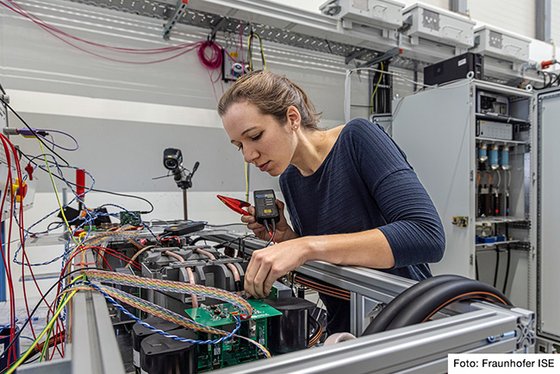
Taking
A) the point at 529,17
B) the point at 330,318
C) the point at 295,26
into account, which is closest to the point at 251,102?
the point at 330,318

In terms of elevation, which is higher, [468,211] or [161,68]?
[161,68]

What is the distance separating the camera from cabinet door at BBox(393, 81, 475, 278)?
7.60ft

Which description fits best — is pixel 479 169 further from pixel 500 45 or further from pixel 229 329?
pixel 229 329

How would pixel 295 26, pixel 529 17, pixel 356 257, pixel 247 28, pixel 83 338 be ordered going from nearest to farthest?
pixel 83 338 < pixel 356 257 < pixel 295 26 < pixel 247 28 < pixel 529 17

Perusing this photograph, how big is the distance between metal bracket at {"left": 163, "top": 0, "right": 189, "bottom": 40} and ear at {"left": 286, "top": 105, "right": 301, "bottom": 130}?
130 cm

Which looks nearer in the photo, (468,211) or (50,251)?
(50,251)

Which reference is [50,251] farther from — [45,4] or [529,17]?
[529,17]

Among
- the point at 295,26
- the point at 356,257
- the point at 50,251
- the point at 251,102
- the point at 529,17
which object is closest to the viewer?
the point at 356,257

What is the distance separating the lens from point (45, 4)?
197cm

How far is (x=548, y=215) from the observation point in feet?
7.47

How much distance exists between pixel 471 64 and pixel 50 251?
9.41 ft

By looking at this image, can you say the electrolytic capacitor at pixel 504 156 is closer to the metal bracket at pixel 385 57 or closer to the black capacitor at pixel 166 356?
the metal bracket at pixel 385 57

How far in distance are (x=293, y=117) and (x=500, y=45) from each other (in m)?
2.96

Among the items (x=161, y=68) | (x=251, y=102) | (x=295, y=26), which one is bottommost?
(x=251, y=102)
